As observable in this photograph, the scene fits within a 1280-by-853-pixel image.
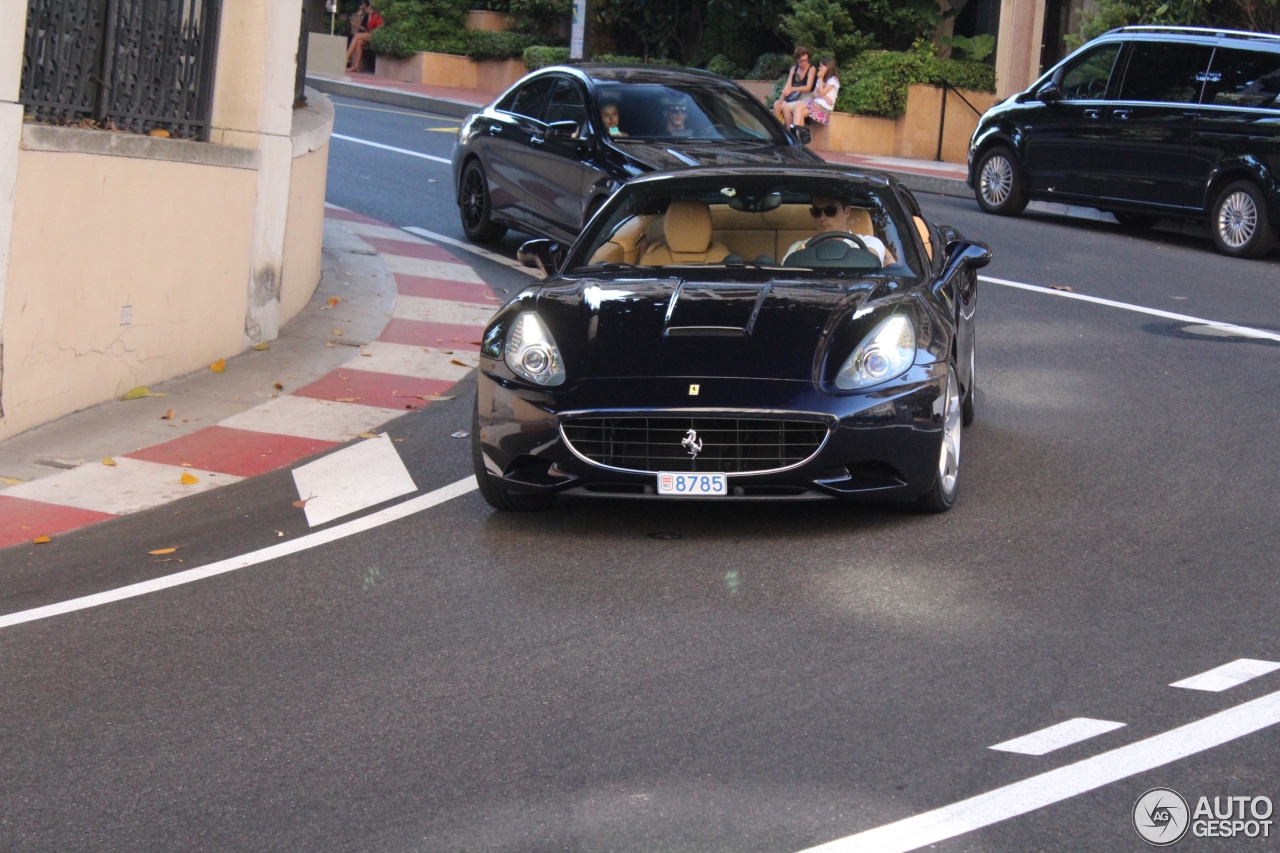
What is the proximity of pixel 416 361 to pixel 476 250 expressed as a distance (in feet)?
14.6

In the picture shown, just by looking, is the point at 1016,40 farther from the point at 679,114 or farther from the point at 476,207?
the point at 679,114

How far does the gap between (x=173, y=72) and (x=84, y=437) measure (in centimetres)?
252

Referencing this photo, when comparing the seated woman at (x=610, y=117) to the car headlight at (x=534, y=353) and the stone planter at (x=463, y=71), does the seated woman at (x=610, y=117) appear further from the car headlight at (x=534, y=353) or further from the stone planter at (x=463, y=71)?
the stone planter at (x=463, y=71)

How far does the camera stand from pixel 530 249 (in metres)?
7.79

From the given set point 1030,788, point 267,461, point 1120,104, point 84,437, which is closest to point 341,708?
point 1030,788

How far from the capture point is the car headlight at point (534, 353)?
6336 millimetres

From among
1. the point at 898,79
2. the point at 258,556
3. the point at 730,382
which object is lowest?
the point at 258,556

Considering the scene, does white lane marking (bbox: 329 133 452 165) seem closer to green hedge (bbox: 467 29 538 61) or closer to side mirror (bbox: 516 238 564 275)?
green hedge (bbox: 467 29 538 61)

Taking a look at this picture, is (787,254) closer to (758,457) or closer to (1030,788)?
(758,457)

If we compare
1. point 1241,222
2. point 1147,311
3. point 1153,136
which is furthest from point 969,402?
point 1153,136

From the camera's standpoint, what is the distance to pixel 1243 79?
51.1ft

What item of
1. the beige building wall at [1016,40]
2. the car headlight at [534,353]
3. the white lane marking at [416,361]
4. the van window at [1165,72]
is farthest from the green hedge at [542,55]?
the car headlight at [534,353]

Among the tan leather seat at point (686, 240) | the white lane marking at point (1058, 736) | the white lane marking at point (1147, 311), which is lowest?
the white lane marking at point (1058, 736)

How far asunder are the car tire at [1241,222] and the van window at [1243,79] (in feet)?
2.76
